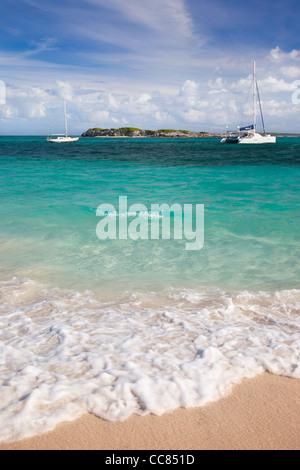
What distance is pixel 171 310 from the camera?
16.4ft

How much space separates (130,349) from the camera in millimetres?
3920

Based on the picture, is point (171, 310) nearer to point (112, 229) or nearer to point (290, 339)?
point (290, 339)

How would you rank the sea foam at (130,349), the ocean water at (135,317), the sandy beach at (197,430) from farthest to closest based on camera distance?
the ocean water at (135,317) → the sea foam at (130,349) → the sandy beach at (197,430)

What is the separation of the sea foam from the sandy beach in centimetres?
10

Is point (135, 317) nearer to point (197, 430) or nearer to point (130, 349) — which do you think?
point (130, 349)

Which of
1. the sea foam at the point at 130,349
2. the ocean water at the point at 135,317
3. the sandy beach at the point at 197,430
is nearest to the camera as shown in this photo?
the sandy beach at the point at 197,430

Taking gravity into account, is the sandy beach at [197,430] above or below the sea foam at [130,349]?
below

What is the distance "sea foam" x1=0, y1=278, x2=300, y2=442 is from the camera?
10.1ft

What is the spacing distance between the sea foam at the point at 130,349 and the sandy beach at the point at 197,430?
0.33ft

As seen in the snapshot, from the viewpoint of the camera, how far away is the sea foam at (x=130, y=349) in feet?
10.1

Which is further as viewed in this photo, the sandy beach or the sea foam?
the sea foam
